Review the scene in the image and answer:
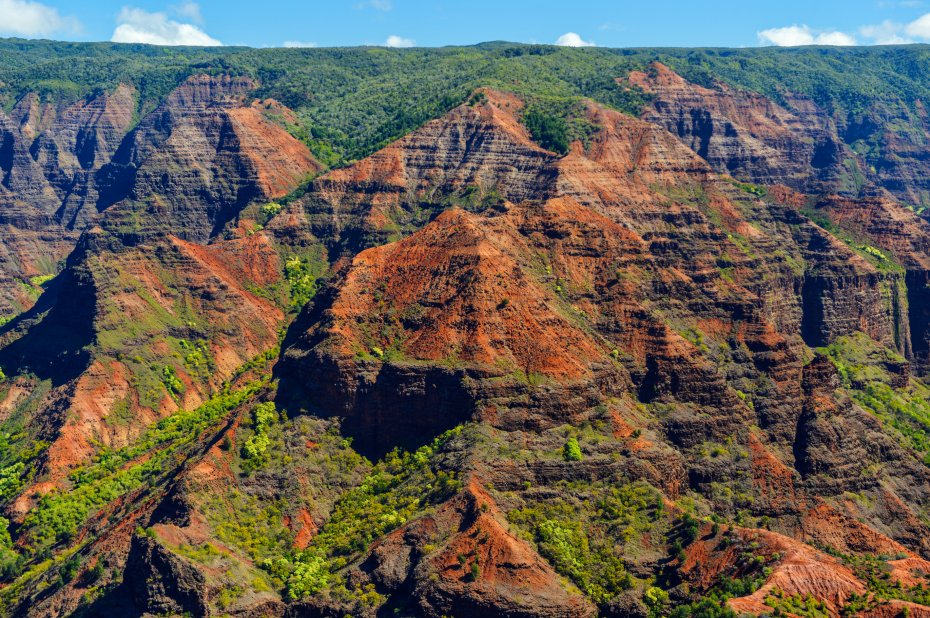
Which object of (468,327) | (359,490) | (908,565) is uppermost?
(468,327)

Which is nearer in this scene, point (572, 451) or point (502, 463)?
point (502, 463)

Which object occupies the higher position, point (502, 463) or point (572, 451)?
point (572, 451)

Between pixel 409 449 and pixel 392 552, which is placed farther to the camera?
pixel 409 449

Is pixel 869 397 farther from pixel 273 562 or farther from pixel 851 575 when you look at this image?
pixel 273 562

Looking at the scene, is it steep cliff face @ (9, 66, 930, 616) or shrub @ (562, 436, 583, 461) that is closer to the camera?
steep cliff face @ (9, 66, 930, 616)

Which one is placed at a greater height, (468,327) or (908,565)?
(468,327)

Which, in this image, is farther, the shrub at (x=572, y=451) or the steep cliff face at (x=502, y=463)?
the shrub at (x=572, y=451)

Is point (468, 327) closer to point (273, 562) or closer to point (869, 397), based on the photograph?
point (273, 562)

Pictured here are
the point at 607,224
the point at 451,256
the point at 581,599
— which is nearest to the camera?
the point at 581,599

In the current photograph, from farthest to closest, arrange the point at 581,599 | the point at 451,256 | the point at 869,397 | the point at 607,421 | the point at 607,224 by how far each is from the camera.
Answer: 1. the point at 869,397
2. the point at 607,224
3. the point at 451,256
4. the point at 607,421
5. the point at 581,599

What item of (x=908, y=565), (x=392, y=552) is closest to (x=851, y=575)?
(x=908, y=565)
